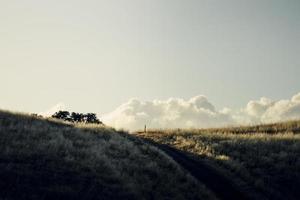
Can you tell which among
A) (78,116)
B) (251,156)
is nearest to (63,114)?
(78,116)

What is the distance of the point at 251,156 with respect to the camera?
1366 inches

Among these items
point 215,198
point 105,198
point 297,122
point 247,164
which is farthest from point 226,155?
point 297,122

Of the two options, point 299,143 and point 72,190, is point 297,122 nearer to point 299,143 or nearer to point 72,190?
point 299,143

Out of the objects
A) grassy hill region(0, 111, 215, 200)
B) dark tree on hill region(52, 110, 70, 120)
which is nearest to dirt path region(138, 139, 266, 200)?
grassy hill region(0, 111, 215, 200)

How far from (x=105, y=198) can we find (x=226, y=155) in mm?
15809

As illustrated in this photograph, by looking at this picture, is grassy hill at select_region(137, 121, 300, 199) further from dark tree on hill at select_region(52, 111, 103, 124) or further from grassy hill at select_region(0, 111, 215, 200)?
dark tree on hill at select_region(52, 111, 103, 124)

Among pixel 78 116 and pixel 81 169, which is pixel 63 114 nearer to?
pixel 78 116

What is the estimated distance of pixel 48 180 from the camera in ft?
73.0

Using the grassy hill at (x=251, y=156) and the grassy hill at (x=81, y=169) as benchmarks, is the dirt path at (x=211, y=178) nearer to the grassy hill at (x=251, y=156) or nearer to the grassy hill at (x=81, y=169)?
the grassy hill at (x=251, y=156)

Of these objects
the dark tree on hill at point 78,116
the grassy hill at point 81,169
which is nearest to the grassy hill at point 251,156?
the grassy hill at point 81,169

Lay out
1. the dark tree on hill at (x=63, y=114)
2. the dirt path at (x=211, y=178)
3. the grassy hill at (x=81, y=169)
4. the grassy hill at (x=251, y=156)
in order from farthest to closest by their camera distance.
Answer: the dark tree on hill at (x=63, y=114)
the grassy hill at (x=251, y=156)
the dirt path at (x=211, y=178)
the grassy hill at (x=81, y=169)

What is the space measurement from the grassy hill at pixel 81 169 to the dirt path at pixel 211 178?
3.08 ft

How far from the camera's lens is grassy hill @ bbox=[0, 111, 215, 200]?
21422 mm

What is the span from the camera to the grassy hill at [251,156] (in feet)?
92.2
